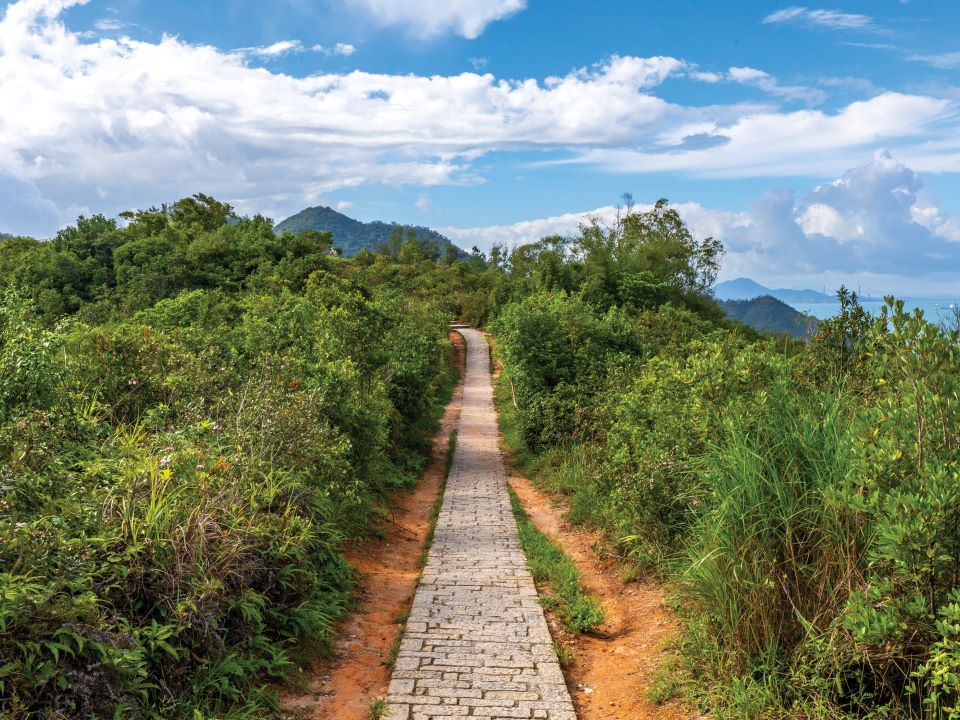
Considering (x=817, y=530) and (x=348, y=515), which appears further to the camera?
(x=348, y=515)

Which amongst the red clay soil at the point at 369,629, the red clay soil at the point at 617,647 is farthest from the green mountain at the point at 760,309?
the red clay soil at the point at 617,647

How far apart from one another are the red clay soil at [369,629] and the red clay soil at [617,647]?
1509 mm

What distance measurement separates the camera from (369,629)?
671 centimetres

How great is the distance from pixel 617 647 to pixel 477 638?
49.6 inches

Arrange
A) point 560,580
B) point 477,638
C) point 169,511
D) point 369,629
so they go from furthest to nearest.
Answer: point 560,580 → point 369,629 → point 477,638 → point 169,511

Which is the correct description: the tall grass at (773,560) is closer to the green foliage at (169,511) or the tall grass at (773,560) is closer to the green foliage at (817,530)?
the green foliage at (817,530)

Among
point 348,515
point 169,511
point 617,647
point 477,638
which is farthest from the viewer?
point 348,515

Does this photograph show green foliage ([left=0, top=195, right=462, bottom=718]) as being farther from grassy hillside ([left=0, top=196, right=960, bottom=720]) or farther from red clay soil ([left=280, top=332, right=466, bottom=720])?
red clay soil ([left=280, top=332, right=466, bottom=720])

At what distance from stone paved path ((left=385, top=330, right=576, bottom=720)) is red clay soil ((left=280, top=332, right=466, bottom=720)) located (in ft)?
0.64

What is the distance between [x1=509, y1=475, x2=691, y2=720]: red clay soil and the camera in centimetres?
536

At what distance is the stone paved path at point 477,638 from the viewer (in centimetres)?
516

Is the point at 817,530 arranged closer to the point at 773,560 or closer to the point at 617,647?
the point at 773,560

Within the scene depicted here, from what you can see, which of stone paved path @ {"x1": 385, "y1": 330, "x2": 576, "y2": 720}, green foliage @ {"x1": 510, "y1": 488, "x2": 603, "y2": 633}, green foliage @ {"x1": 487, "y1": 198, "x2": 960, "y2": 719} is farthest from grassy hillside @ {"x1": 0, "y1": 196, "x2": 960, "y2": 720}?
stone paved path @ {"x1": 385, "y1": 330, "x2": 576, "y2": 720}

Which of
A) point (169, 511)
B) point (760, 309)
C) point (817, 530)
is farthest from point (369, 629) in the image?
point (760, 309)
